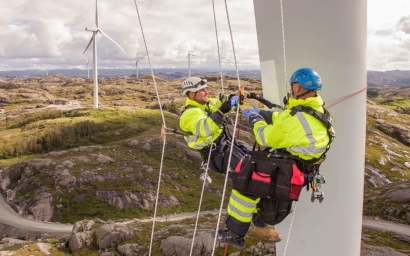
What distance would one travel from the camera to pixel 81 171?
243ft

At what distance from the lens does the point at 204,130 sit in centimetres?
761

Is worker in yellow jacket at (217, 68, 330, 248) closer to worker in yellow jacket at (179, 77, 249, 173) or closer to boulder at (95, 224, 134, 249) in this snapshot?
worker in yellow jacket at (179, 77, 249, 173)

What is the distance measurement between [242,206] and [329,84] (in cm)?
323

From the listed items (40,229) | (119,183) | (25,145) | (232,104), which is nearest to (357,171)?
(232,104)

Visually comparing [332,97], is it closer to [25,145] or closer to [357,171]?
[357,171]

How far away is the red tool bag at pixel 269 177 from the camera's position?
6098 millimetres

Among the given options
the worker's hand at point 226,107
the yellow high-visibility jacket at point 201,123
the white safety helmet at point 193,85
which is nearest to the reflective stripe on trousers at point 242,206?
the yellow high-visibility jacket at point 201,123

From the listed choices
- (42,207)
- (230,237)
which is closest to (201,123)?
(230,237)

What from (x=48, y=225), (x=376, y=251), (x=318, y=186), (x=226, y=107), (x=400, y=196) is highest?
(x=226, y=107)

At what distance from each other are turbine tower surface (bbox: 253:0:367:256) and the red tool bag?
3.42ft

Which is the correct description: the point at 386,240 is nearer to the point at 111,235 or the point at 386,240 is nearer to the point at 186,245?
the point at 186,245

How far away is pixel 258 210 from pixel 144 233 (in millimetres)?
39607

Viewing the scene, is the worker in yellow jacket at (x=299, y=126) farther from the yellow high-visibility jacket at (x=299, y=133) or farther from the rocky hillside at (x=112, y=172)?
the rocky hillside at (x=112, y=172)

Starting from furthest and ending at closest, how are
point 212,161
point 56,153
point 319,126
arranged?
point 56,153, point 212,161, point 319,126
